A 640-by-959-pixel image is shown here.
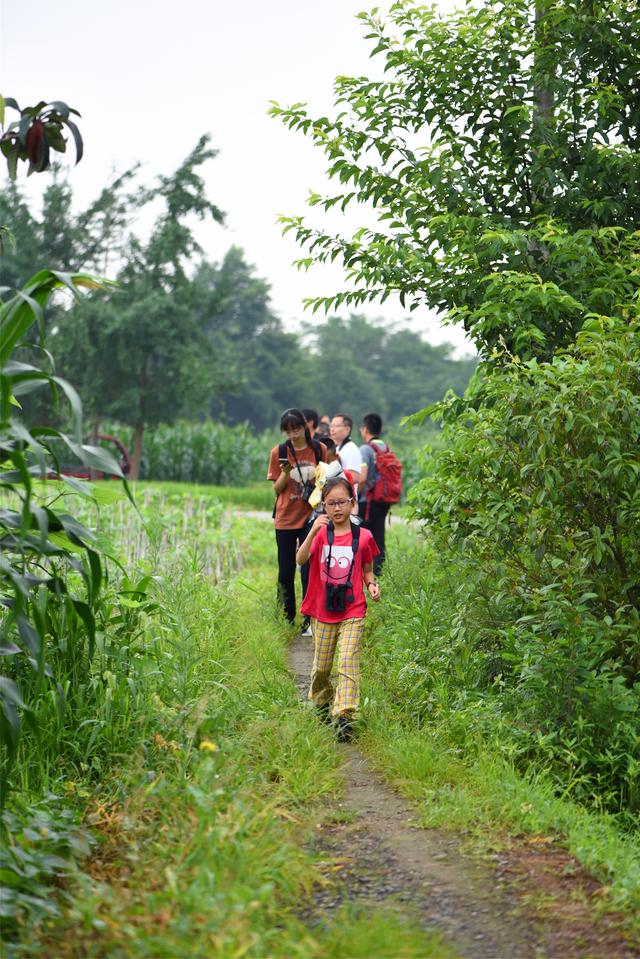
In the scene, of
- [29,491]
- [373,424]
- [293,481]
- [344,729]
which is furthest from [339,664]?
[373,424]

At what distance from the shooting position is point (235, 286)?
Result: 226ft

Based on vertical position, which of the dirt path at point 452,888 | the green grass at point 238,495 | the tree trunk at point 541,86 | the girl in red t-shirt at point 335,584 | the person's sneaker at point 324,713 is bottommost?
the dirt path at point 452,888

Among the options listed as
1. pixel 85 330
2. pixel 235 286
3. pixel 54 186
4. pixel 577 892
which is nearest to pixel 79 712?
pixel 577 892

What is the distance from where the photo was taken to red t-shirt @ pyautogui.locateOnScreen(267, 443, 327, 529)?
27.6ft

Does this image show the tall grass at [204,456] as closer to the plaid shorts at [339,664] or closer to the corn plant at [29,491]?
the plaid shorts at [339,664]

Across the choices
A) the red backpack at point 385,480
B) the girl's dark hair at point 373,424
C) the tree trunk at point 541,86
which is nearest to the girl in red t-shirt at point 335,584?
the tree trunk at point 541,86

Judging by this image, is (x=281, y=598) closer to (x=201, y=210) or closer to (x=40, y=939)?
(x=40, y=939)

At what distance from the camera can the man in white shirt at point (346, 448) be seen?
30.7 ft

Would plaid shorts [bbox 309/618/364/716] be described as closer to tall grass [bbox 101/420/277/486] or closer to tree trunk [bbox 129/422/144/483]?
tree trunk [bbox 129/422/144/483]

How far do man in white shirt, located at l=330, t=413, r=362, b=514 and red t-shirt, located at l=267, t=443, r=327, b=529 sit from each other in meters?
0.71

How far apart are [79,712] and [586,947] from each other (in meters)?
2.55

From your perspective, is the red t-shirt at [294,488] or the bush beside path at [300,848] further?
the red t-shirt at [294,488]

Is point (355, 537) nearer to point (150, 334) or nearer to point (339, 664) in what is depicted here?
point (339, 664)

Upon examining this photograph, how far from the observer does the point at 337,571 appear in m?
6.14
